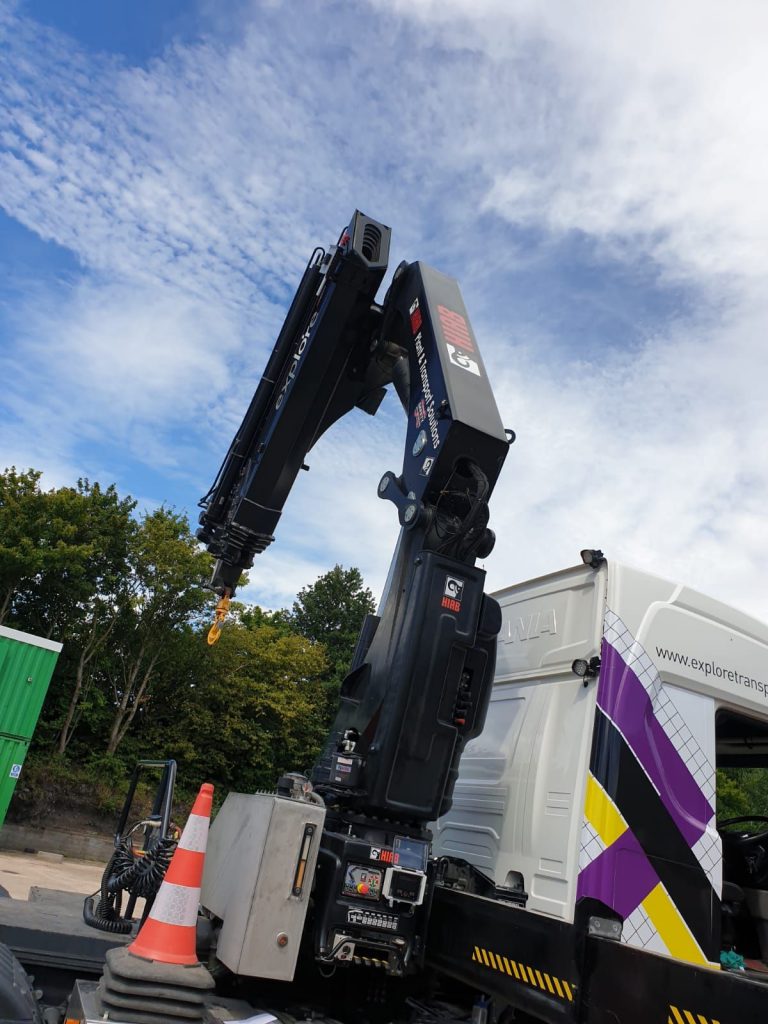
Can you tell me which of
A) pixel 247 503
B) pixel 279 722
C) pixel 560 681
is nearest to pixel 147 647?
pixel 279 722

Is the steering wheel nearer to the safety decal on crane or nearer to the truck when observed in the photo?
the truck

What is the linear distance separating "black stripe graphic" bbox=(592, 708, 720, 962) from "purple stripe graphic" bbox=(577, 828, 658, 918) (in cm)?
5

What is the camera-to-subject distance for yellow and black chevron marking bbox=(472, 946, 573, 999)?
2709 mm

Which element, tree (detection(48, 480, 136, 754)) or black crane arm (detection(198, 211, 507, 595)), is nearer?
black crane arm (detection(198, 211, 507, 595))

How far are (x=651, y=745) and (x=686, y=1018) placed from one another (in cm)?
167

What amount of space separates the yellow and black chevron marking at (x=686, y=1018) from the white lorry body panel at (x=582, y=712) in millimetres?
1281

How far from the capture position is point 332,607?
50.8 meters

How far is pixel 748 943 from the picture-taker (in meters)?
5.15

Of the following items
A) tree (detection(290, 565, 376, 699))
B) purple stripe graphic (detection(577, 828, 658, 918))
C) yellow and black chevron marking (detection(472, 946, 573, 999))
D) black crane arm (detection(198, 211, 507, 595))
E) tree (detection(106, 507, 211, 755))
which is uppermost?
tree (detection(290, 565, 376, 699))

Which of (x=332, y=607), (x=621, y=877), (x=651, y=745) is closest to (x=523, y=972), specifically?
(x=621, y=877)

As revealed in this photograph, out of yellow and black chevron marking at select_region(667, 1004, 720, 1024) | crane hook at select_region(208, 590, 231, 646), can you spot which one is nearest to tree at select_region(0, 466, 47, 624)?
crane hook at select_region(208, 590, 231, 646)

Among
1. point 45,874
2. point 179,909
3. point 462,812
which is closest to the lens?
point 179,909

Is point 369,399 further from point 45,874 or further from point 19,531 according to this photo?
point 19,531

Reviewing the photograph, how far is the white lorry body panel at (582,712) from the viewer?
12.1 ft
